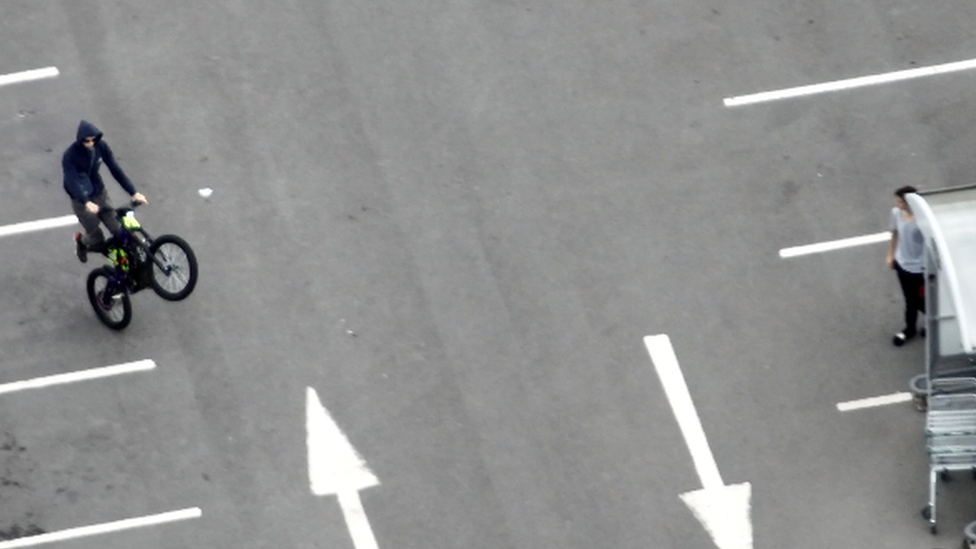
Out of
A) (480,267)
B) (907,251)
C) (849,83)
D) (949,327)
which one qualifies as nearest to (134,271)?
(480,267)

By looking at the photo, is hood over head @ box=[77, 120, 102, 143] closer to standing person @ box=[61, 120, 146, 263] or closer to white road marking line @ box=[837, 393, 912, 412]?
standing person @ box=[61, 120, 146, 263]

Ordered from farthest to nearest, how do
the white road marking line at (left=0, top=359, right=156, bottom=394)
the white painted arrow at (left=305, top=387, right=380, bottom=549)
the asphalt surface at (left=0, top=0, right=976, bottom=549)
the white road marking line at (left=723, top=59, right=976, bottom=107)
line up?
the white road marking line at (left=723, top=59, right=976, bottom=107), the white road marking line at (left=0, top=359, right=156, bottom=394), the asphalt surface at (left=0, top=0, right=976, bottom=549), the white painted arrow at (left=305, top=387, right=380, bottom=549)

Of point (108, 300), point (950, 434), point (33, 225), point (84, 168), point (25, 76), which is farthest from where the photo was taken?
point (25, 76)

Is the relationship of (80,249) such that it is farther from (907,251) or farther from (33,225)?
(907,251)

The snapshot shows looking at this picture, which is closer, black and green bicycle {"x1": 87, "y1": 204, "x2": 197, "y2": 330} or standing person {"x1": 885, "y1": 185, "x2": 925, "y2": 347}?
standing person {"x1": 885, "y1": 185, "x2": 925, "y2": 347}

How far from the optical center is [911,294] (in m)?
16.6

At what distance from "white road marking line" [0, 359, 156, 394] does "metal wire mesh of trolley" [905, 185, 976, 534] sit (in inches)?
269

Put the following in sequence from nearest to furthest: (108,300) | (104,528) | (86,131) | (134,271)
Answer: (104,528) → (86,131) → (134,271) → (108,300)

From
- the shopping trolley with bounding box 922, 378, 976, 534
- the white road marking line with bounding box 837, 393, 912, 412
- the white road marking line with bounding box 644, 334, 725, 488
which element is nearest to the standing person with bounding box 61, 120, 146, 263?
the white road marking line with bounding box 644, 334, 725, 488

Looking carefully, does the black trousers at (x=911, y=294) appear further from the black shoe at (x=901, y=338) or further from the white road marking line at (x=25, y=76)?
the white road marking line at (x=25, y=76)

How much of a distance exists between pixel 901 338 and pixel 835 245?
1.20m

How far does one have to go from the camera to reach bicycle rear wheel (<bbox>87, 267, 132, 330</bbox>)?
1703 cm

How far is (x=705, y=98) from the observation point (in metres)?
18.8

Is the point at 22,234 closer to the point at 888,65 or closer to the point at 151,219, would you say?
the point at 151,219
